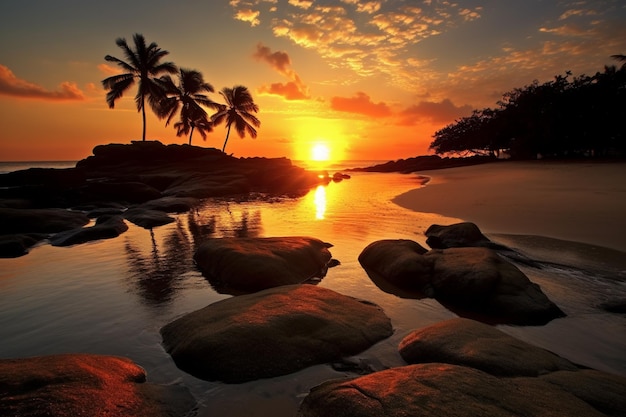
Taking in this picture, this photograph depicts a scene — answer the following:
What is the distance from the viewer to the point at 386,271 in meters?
7.19

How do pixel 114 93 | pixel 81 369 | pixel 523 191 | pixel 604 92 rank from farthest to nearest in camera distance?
pixel 604 92
pixel 114 93
pixel 523 191
pixel 81 369

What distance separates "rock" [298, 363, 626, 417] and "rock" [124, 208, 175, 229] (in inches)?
497

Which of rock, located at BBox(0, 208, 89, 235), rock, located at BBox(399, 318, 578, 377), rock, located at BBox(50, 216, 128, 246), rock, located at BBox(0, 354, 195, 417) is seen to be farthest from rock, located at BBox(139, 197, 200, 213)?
rock, located at BBox(399, 318, 578, 377)

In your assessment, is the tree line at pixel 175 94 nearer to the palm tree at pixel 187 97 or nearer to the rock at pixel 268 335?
the palm tree at pixel 187 97

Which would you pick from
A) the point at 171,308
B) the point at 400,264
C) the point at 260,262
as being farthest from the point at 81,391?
the point at 400,264

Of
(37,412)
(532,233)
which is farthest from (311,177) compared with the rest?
(37,412)

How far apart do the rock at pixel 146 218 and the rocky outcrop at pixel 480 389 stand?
41.3 feet

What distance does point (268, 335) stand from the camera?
13.4 feet

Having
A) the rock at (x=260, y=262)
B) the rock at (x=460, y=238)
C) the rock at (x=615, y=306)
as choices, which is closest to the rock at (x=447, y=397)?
the rock at (x=615, y=306)

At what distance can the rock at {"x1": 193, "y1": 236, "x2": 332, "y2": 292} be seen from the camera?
671cm

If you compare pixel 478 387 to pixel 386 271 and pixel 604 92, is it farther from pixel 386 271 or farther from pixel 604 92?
pixel 604 92

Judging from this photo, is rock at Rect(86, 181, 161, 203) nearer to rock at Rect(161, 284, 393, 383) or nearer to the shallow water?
the shallow water

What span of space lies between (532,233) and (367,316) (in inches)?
316

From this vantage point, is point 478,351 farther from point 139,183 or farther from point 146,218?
point 139,183
